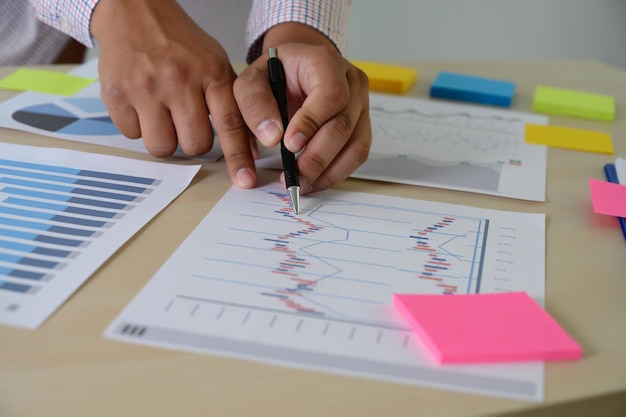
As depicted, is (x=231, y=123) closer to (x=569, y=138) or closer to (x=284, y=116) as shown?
(x=284, y=116)

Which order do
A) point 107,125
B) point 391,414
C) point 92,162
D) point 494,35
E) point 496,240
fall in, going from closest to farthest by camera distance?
point 391,414 < point 496,240 < point 92,162 < point 107,125 < point 494,35

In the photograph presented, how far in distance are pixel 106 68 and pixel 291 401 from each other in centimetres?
51

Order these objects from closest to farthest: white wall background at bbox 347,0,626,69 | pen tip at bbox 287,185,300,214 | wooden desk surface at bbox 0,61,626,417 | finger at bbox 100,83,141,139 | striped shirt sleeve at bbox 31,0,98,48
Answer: wooden desk surface at bbox 0,61,626,417, pen tip at bbox 287,185,300,214, finger at bbox 100,83,141,139, striped shirt sleeve at bbox 31,0,98,48, white wall background at bbox 347,0,626,69

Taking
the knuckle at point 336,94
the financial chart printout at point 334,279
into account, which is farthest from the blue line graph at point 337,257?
the knuckle at point 336,94

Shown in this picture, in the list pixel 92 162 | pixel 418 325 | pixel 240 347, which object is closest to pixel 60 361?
pixel 240 347

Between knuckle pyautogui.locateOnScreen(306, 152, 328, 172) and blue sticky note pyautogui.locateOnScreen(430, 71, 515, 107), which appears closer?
knuckle pyautogui.locateOnScreen(306, 152, 328, 172)

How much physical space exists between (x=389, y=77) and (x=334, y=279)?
0.59 metres

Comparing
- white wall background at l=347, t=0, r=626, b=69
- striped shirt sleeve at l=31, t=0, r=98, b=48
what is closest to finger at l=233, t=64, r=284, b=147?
striped shirt sleeve at l=31, t=0, r=98, b=48

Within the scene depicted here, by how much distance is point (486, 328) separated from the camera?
0.51 metres

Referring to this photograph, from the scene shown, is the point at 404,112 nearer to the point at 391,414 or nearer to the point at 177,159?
the point at 177,159

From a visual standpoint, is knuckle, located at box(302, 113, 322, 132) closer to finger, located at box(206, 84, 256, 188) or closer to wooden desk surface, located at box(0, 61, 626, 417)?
finger, located at box(206, 84, 256, 188)

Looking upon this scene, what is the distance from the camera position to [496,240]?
654 mm

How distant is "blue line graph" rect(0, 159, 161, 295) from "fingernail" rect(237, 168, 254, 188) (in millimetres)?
84

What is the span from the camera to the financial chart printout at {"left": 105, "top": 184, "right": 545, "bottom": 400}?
475 mm
